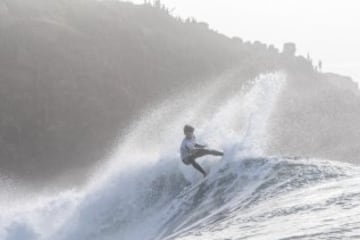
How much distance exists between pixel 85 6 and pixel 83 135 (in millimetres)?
27766

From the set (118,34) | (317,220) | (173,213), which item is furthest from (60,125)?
(317,220)

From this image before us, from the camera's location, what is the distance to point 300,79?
94.1 metres

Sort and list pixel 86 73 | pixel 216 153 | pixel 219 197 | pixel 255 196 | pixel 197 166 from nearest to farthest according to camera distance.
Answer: pixel 255 196, pixel 219 197, pixel 216 153, pixel 197 166, pixel 86 73

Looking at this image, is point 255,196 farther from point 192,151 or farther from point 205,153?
point 192,151

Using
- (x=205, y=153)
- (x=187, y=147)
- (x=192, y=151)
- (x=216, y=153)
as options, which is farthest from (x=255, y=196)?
(x=187, y=147)

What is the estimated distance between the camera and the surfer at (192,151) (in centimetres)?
1767

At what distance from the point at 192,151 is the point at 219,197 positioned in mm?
2477

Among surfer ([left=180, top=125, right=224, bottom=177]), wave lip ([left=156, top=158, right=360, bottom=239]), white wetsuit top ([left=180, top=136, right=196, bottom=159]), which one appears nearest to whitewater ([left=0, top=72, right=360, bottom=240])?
wave lip ([left=156, top=158, right=360, bottom=239])

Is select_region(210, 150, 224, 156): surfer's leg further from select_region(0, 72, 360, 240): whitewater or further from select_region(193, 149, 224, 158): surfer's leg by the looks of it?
select_region(0, 72, 360, 240): whitewater

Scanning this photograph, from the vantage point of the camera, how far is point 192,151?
1777 cm

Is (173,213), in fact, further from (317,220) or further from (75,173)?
(75,173)

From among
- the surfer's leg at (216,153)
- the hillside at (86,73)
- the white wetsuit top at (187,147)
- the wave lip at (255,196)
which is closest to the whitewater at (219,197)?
the wave lip at (255,196)

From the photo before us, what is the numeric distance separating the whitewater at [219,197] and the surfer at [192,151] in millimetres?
366

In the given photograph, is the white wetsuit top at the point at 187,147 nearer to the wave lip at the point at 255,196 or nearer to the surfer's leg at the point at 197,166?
the surfer's leg at the point at 197,166
